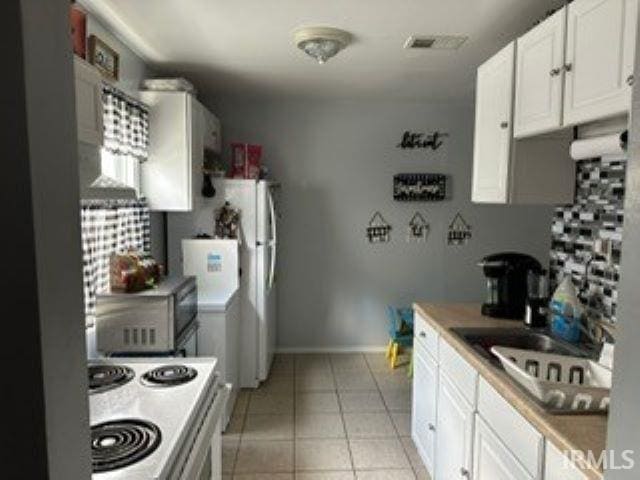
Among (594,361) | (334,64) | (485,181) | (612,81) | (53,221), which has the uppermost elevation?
(334,64)

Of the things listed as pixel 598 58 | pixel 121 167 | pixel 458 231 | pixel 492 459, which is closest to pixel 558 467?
pixel 492 459

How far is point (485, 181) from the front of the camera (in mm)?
2506

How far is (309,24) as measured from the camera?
2.40 metres

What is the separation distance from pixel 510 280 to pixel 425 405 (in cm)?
85

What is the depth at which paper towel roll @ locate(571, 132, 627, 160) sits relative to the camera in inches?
61.8

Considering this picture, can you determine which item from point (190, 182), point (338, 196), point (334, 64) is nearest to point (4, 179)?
point (190, 182)

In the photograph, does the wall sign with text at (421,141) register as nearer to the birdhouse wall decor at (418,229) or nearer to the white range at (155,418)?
the birdhouse wall decor at (418,229)

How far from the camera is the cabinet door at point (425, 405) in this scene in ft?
7.94

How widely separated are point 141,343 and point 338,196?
8.31 ft

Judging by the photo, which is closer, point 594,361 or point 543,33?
point 594,361

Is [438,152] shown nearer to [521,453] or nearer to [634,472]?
[521,453]

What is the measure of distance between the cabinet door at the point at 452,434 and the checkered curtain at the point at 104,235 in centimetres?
175

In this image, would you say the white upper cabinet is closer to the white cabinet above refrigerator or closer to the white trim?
the white trim

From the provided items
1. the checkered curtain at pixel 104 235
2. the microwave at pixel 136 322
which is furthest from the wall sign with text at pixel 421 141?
the microwave at pixel 136 322
